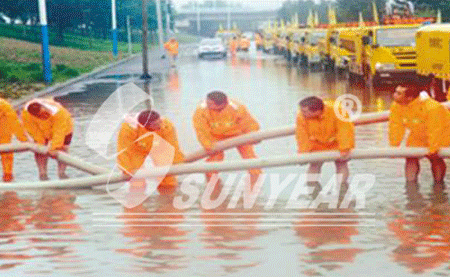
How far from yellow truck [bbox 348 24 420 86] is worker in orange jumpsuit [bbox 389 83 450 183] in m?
18.2

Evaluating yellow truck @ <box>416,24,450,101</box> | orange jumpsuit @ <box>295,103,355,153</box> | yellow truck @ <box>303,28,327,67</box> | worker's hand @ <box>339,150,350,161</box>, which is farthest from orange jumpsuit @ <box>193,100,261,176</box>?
yellow truck @ <box>303,28,327,67</box>

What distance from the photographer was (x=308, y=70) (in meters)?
46.2

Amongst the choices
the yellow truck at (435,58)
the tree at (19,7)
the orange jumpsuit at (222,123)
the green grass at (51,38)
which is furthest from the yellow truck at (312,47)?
the orange jumpsuit at (222,123)

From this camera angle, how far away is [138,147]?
13.5 m

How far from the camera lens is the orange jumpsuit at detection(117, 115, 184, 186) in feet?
43.8

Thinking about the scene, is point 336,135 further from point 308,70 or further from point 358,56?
point 308,70

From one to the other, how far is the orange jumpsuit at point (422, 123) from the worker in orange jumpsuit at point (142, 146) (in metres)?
2.67

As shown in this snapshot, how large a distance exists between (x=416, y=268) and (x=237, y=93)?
22.8 m

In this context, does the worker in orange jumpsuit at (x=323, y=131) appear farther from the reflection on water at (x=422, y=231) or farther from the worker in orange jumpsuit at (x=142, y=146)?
the worker in orange jumpsuit at (x=142, y=146)

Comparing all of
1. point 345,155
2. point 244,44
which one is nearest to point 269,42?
point 244,44

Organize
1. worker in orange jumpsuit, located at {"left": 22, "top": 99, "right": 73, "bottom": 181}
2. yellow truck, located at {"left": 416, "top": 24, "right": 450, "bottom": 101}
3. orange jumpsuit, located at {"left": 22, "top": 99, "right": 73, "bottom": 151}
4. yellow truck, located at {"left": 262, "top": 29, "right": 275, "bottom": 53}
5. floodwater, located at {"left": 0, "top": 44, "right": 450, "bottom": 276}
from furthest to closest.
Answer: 1. yellow truck, located at {"left": 262, "top": 29, "right": 275, "bottom": 53}
2. yellow truck, located at {"left": 416, "top": 24, "right": 450, "bottom": 101}
3. orange jumpsuit, located at {"left": 22, "top": 99, "right": 73, "bottom": 151}
4. worker in orange jumpsuit, located at {"left": 22, "top": 99, "right": 73, "bottom": 181}
5. floodwater, located at {"left": 0, "top": 44, "right": 450, "bottom": 276}

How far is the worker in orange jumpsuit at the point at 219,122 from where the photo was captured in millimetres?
13750

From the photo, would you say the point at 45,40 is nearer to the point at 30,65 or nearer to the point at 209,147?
the point at 30,65

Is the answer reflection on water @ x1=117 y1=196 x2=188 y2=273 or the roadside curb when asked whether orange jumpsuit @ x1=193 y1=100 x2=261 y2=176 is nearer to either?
reflection on water @ x1=117 y1=196 x2=188 y2=273
